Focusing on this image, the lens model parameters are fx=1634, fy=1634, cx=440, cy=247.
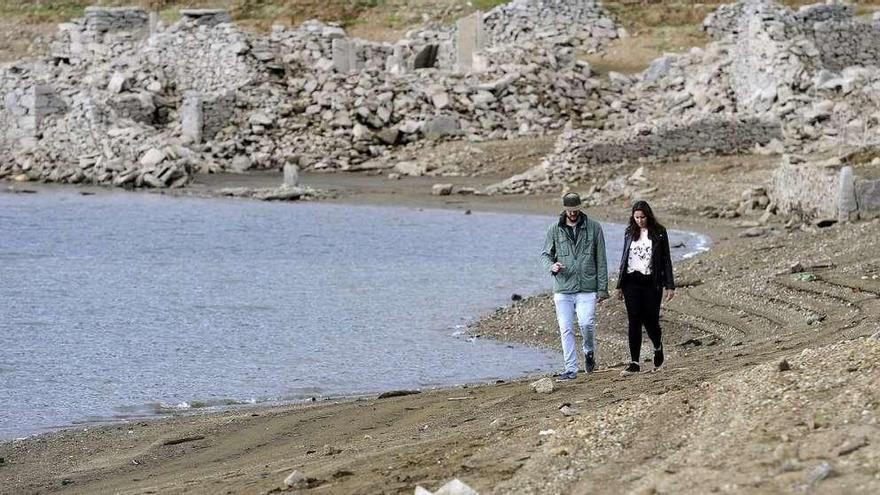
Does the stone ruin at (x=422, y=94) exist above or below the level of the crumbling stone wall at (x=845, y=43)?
below

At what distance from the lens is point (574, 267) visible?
1143cm

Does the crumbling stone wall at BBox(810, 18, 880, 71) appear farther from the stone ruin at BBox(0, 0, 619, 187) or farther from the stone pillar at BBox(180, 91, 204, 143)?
the stone pillar at BBox(180, 91, 204, 143)

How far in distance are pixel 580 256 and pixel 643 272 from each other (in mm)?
452

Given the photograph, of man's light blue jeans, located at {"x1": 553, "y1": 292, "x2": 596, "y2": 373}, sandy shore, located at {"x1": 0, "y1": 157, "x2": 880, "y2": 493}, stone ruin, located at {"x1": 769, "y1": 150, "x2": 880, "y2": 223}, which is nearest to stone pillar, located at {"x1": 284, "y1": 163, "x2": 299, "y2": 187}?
stone ruin, located at {"x1": 769, "y1": 150, "x2": 880, "y2": 223}

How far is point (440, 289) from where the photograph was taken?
20.5 meters

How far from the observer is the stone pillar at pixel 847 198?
20.9m

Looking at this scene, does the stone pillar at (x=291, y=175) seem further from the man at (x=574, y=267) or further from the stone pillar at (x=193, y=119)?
the man at (x=574, y=267)

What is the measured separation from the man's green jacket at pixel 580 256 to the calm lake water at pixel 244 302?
9.51ft

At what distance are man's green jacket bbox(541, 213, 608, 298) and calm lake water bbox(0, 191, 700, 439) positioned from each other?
2899 mm

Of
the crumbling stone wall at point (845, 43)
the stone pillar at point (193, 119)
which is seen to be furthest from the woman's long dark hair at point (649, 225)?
the stone pillar at point (193, 119)

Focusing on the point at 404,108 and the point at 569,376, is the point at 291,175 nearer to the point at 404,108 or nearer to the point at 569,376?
the point at 404,108

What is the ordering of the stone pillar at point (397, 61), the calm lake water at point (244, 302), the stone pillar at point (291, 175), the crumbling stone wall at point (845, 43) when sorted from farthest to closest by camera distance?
the stone pillar at point (397, 61), the crumbling stone wall at point (845, 43), the stone pillar at point (291, 175), the calm lake water at point (244, 302)

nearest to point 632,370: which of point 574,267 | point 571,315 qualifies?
point 571,315

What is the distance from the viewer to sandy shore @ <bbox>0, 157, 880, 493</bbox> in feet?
23.5
